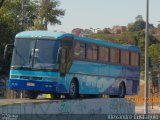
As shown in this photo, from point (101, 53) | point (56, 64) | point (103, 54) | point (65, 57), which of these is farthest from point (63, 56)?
point (103, 54)

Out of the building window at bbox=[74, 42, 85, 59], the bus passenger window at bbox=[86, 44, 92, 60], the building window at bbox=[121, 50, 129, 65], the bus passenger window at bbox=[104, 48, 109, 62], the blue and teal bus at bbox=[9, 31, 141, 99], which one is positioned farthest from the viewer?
the building window at bbox=[121, 50, 129, 65]

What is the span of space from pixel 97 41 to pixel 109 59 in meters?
1.86

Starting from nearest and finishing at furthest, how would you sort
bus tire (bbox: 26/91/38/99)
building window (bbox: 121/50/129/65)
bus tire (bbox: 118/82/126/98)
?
bus tire (bbox: 26/91/38/99), building window (bbox: 121/50/129/65), bus tire (bbox: 118/82/126/98)

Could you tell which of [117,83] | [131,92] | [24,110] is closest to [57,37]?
[24,110]

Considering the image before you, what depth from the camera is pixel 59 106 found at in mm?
22375

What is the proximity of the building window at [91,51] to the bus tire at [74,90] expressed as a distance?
5.80 ft

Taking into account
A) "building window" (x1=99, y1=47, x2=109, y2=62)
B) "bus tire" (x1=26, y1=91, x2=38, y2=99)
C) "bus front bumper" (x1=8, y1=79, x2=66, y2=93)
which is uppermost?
"building window" (x1=99, y1=47, x2=109, y2=62)

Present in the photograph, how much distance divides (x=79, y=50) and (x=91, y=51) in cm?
150

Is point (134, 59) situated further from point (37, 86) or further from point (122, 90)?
point (37, 86)

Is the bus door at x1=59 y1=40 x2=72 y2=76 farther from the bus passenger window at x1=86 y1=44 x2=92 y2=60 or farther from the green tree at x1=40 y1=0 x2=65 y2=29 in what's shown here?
the green tree at x1=40 y1=0 x2=65 y2=29

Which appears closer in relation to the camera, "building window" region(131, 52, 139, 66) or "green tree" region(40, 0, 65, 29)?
"building window" region(131, 52, 139, 66)

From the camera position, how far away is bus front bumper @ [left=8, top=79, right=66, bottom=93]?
25172 mm

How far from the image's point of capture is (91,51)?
94.2 feet

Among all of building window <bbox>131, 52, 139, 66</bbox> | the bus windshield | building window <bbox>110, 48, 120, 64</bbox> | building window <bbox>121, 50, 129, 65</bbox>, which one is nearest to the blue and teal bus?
the bus windshield
